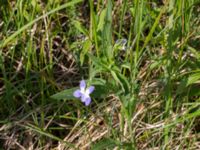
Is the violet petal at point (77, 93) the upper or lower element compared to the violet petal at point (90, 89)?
lower

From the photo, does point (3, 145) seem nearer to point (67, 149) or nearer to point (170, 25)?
point (67, 149)

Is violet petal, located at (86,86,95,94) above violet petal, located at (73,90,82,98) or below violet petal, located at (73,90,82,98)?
above

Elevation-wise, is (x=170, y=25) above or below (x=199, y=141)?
above

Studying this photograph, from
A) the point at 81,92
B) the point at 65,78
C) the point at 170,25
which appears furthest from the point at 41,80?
the point at 170,25

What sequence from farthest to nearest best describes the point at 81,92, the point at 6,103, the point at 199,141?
the point at 6,103, the point at 199,141, the point at 81,92

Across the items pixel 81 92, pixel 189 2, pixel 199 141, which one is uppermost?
pixel 189 2

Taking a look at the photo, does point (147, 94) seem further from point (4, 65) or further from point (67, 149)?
point (4, 65)

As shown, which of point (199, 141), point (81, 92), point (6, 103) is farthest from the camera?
point (6, 103)

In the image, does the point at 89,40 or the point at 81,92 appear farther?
the point at 89,40
